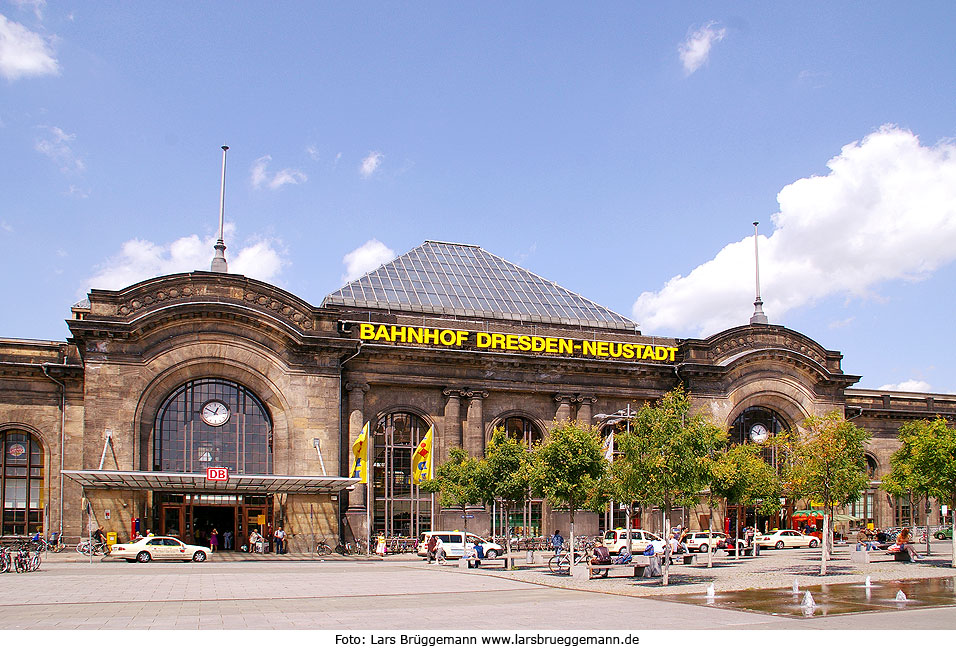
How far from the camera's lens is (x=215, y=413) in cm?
4847

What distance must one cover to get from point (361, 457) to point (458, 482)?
639cm

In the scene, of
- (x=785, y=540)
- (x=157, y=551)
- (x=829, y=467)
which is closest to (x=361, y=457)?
(x=157, y=551)

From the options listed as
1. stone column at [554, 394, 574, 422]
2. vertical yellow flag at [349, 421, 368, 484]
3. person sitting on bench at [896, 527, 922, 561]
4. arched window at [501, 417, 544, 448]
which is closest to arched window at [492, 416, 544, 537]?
arched window at [501, 417, 544, 448]

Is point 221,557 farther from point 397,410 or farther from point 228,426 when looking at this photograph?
point 397,410

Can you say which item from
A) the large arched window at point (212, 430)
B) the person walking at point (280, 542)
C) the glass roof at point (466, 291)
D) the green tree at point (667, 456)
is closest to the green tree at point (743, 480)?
the green tree at point (667, 456)

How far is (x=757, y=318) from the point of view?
62438 mm

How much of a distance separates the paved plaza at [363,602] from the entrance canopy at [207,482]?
6.65 metres

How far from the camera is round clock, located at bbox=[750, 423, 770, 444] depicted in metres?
58.9

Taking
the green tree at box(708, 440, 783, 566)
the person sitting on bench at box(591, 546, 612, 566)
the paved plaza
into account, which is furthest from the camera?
the green tree at box(708, 440, 783, 566)

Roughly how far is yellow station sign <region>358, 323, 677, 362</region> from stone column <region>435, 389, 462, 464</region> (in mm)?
2873

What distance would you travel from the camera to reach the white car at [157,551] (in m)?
40.5

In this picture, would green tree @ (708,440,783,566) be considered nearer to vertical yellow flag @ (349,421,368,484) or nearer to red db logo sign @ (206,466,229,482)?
vertical yellow flag @ (349,421,368,484)

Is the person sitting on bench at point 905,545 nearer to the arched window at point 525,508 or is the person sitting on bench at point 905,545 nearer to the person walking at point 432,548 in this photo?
the person walking at point 432,548

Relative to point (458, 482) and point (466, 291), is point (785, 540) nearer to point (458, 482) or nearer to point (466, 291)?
point (458, 482)
